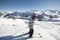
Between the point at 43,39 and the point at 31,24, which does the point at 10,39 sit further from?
the point at 43,39

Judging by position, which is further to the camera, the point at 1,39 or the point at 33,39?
the point at 33,39

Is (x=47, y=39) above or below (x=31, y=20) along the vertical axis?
below

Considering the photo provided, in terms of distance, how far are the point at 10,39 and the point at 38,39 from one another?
3153 millimetres

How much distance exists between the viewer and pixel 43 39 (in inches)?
477

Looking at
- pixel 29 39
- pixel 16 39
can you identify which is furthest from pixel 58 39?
pixel 16 39

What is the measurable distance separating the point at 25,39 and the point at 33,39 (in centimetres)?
91

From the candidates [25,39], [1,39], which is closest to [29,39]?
[25,39]

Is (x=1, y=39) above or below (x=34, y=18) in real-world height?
below

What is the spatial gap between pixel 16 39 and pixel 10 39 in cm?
65

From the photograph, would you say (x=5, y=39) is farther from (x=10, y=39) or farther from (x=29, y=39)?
(x=29, y=39)

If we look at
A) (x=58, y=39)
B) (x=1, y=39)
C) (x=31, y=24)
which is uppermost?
(x=31, y=24)

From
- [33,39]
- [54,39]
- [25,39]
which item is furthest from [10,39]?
[54,39]

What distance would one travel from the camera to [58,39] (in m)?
12.1

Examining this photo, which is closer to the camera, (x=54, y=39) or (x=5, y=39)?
(x=5, y=39)
